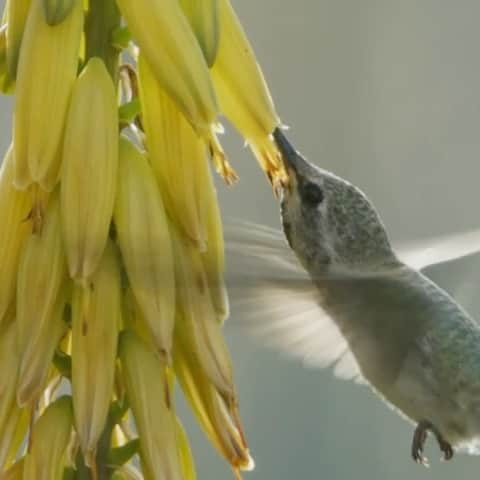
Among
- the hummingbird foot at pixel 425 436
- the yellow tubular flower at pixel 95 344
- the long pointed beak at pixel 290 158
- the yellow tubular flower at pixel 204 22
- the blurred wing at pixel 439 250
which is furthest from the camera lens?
the blurred wing at pixel 439 250

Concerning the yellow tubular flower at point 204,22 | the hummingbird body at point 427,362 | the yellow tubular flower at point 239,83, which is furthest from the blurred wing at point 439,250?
the yellow tubular flower at point 204,22

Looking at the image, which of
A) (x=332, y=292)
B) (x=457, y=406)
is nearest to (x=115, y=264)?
(x=332, y=292)

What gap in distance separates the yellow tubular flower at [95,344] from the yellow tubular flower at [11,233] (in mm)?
88

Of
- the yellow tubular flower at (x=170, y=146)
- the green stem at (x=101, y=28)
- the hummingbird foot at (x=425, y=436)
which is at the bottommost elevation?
the hummingbird foot at (x=425, y=436)

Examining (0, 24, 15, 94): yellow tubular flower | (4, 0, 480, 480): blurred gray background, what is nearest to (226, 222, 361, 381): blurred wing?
(0, 24, 15, 94): yellow tubular flower

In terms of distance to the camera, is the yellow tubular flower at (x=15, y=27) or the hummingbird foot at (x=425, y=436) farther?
the hummingbird foot at (x=425, y=436)

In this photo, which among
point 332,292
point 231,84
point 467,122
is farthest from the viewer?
point 467,122

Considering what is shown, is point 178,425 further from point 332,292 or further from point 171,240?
point 332,292

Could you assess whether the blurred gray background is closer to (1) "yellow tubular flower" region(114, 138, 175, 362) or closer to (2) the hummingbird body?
(2) the hummingbird body

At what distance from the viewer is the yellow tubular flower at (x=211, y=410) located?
1788mm

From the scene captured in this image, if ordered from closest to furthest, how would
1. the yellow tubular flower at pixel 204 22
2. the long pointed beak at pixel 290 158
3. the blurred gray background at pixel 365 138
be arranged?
the yellow tubular flower at pixel 204 22, the long pointed beak at pixel 290 158, the blurred gray background at pixel 365 138

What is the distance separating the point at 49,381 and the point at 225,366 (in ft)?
Result: 0.69

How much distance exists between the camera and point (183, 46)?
1757mm

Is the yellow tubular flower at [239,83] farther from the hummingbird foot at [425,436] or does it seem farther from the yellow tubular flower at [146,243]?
the hummingbird foot at [425,436]
